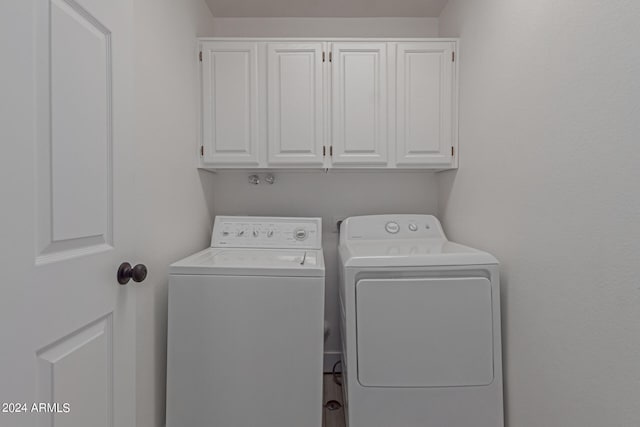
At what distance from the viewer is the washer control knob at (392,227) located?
6.53 ft

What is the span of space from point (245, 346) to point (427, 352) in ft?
2.59

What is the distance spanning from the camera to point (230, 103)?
6.21 ft

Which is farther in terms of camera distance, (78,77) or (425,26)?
(425,26)

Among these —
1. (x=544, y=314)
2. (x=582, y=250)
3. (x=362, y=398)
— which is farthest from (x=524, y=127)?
(x=362, y=398)

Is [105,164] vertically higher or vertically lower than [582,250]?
higher

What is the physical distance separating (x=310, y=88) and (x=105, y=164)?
4.24ft

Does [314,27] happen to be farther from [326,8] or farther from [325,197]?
[325,197]

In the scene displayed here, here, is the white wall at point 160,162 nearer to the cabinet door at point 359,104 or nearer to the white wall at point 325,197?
the white wall at point 325,197

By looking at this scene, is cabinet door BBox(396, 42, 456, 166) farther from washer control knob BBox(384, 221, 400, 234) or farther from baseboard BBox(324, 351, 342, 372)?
baseboard BBox(324, 351, 342, 372)

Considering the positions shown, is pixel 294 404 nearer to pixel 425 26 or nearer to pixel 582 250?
pixel 582 250

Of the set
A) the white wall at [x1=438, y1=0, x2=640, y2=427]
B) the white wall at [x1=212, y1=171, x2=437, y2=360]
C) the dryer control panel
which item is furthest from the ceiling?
the dryer control panel

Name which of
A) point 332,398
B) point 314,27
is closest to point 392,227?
point 332,398

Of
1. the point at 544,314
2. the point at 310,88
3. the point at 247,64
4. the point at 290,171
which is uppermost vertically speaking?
the point at 247,64

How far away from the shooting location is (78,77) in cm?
78
